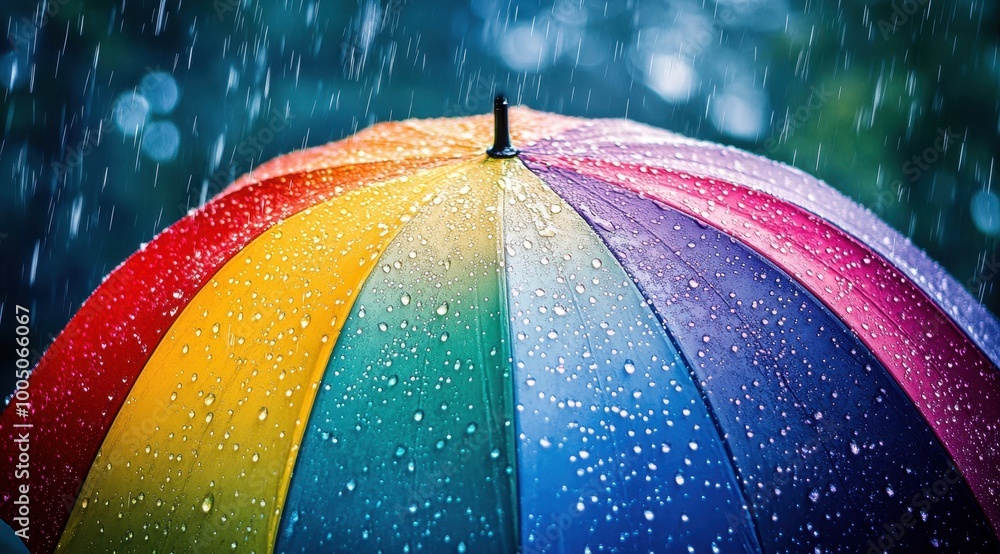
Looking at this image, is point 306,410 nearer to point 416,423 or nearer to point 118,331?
point 416,423

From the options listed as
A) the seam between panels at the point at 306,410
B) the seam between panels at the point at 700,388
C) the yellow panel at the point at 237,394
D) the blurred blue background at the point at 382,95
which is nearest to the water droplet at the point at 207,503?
→ the yellow panel at the point at 237,394

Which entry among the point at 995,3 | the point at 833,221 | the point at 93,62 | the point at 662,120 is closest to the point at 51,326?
the point at 93,62

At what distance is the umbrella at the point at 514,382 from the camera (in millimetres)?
1324

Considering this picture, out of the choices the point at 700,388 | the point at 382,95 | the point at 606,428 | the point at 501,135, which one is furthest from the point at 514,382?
the point at 382,95

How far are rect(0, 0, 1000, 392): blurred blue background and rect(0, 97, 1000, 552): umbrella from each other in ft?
12.0

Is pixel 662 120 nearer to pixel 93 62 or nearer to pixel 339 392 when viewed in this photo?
pixel 93 62

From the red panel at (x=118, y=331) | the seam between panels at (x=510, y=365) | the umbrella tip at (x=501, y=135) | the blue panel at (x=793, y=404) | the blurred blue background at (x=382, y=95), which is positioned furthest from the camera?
the blurred blue background at (x=382, y=95)

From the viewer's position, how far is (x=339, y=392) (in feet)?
4.59

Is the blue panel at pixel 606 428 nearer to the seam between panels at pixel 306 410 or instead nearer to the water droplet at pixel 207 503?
the seam between panels at pixel 306 410

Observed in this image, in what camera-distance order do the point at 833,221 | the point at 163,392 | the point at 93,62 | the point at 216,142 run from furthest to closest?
the point at 216,142, the point at 93,62, the point at 833,221, the point at 163,392

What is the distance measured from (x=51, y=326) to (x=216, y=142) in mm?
1774

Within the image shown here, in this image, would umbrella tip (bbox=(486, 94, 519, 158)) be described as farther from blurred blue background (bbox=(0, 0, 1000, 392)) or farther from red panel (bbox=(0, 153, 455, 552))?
blurred blue background (bbox=(0, 0, 1000, 392))

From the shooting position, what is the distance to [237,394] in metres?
1.45

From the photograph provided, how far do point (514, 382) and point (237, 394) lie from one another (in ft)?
1.70
